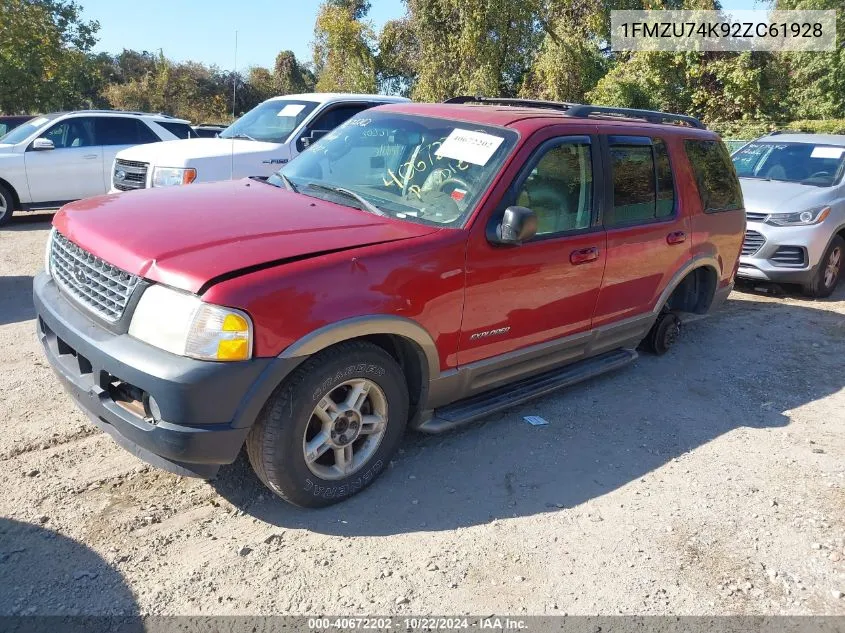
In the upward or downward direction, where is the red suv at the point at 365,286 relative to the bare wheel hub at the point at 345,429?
upward

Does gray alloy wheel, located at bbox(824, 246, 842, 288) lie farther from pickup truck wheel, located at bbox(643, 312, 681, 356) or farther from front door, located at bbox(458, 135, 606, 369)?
front door, located at bbox(458, 135, 606, 369)

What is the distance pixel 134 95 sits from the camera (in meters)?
30.7

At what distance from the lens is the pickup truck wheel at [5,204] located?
9.98m

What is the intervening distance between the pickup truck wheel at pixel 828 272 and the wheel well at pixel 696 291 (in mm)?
3116

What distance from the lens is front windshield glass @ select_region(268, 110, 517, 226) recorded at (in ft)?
12.2

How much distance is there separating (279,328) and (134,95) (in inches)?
1273

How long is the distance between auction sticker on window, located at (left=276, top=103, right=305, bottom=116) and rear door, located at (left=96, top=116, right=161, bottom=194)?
141 inches

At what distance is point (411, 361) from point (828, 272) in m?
6.95

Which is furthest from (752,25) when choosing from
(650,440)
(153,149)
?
(650,440)

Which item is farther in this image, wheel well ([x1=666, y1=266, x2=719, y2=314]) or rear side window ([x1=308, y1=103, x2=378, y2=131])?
rear side window ([x1=308, y1=103, x2=378, y2=131])

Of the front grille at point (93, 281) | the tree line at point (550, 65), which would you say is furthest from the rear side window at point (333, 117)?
the tree line at point (550, 65)

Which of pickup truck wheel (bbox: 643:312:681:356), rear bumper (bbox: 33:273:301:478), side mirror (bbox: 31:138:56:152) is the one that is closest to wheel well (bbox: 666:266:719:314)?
pickup truck wheel (bbox: 643:312:681:356)

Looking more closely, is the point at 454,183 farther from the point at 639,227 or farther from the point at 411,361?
the point at 639,227

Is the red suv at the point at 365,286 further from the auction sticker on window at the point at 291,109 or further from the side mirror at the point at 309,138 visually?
the auction sticker on window at the point at 291,109
